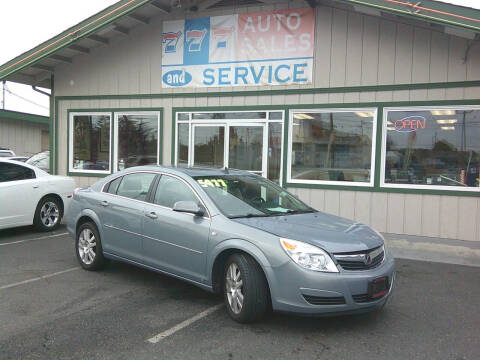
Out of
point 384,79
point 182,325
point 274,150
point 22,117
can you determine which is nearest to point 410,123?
point 384,79

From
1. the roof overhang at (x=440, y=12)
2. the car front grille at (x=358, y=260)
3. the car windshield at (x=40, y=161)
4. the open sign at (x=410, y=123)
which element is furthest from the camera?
the car windshield at (x=40, y=161)

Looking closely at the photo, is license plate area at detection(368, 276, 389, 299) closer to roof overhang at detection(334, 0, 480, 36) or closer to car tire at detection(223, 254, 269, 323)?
car tire at detection(223, 254, 269, 323)

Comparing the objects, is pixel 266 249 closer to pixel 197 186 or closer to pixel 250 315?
pixel 250 315

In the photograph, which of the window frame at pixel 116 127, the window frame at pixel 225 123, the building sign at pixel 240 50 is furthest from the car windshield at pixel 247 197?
the window frame at pixel 116 127

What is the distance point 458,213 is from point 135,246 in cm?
633

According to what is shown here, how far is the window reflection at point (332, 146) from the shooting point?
948 cm

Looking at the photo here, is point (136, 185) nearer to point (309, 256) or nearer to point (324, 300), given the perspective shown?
point (309, 256)

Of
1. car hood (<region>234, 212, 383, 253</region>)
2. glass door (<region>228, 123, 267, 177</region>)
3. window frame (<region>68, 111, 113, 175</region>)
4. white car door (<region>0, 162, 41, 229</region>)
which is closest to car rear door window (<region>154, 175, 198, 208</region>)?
car hood (<region>234, 212, 383, 253</region>)

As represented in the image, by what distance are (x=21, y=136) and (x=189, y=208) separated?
2614 cm

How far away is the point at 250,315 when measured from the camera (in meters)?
4.26

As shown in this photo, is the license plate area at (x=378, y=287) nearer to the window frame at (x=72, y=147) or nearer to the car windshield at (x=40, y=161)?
the window frame at (x=72, y=147)

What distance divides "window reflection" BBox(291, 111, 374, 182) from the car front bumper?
5.64 meters

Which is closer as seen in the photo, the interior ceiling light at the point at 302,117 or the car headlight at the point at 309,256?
the car headlight at the point at 309,256

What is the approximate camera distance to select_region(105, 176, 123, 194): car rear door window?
620 centimetres
